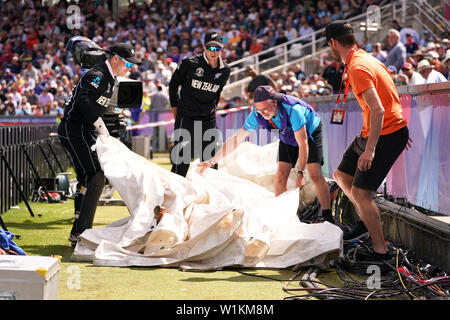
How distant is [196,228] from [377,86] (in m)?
1.93

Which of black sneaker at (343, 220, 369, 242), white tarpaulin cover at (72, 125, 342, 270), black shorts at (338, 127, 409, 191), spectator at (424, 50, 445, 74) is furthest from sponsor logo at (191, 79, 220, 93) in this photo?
spectator at (424, 50, 445, 74)

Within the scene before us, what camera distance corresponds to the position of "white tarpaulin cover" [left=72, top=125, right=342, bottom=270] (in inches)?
230

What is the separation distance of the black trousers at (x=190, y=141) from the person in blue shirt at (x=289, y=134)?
644 mm

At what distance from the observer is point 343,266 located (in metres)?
5.80

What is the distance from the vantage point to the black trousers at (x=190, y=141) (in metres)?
8.33

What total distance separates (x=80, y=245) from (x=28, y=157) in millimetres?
4464

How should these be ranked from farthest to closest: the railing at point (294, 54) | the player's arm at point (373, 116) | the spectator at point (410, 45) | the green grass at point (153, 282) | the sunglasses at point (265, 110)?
the railing at point (294, 54), the spectator at point (410, 45), the sunglasses at point (265, 110), the player's arm at point (373, 116), the green grass at point (153, 282)

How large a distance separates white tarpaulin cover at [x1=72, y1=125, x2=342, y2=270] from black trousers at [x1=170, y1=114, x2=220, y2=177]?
135cm

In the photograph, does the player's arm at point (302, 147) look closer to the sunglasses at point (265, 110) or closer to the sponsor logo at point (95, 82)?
the sunglasses at point (265, 110)

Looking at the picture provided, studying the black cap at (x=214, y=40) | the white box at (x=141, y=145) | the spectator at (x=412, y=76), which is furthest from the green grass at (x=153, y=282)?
the white box at (x=141, y=145)

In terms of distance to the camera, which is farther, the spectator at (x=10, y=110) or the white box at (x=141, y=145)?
the spectator at (x=10, y=110)

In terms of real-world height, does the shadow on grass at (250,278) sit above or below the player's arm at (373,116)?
below

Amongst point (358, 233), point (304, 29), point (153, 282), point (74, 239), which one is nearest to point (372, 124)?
point (358, 233)
